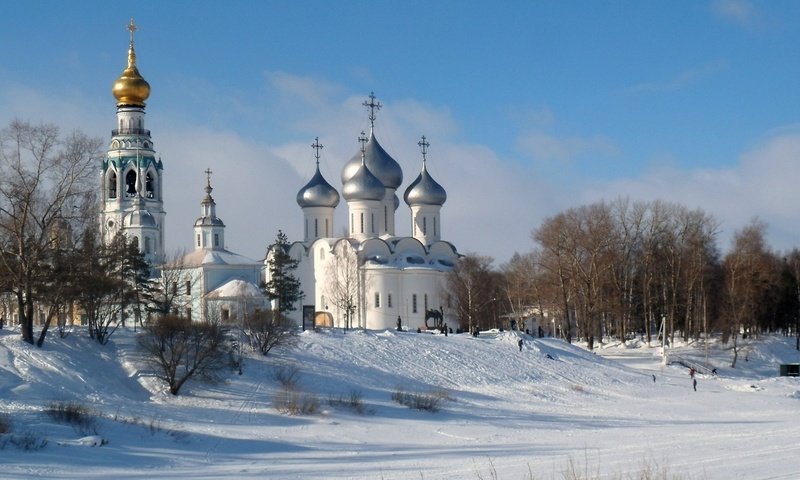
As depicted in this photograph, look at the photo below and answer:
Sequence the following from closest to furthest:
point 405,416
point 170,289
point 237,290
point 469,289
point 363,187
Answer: point 405,416 → point 170,289 → point 237,290 → point 469,289 → point 363,187

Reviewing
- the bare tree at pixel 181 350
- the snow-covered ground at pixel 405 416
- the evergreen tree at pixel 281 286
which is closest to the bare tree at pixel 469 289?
the evergreen tree at pixel 281 286

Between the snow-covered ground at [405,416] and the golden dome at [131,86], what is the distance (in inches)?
1082

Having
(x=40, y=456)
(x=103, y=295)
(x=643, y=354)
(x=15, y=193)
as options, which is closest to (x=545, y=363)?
(x=643, y=354)

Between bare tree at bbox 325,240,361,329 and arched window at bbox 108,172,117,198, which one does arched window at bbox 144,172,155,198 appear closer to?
arched window at bbox 108,172,117,198

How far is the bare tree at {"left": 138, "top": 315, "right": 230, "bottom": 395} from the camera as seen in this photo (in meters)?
31.7

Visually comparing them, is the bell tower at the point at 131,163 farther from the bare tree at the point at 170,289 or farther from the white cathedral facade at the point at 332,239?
the bare tree at the point at 170,289

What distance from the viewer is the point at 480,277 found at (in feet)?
210

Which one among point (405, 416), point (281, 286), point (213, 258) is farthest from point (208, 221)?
point (405, 416)

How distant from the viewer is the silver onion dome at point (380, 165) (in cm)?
6550

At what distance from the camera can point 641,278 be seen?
189 feet

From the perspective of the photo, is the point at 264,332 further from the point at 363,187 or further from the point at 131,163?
the point at 131,163

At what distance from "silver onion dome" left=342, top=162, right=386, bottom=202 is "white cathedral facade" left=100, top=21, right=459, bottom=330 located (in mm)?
55

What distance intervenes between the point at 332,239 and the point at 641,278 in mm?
16848

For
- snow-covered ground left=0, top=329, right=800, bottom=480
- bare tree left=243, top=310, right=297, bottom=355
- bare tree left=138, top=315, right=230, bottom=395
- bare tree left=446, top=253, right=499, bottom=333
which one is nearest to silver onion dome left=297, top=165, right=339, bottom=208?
bare tree left=446, top=253, right=499, bottom=333
